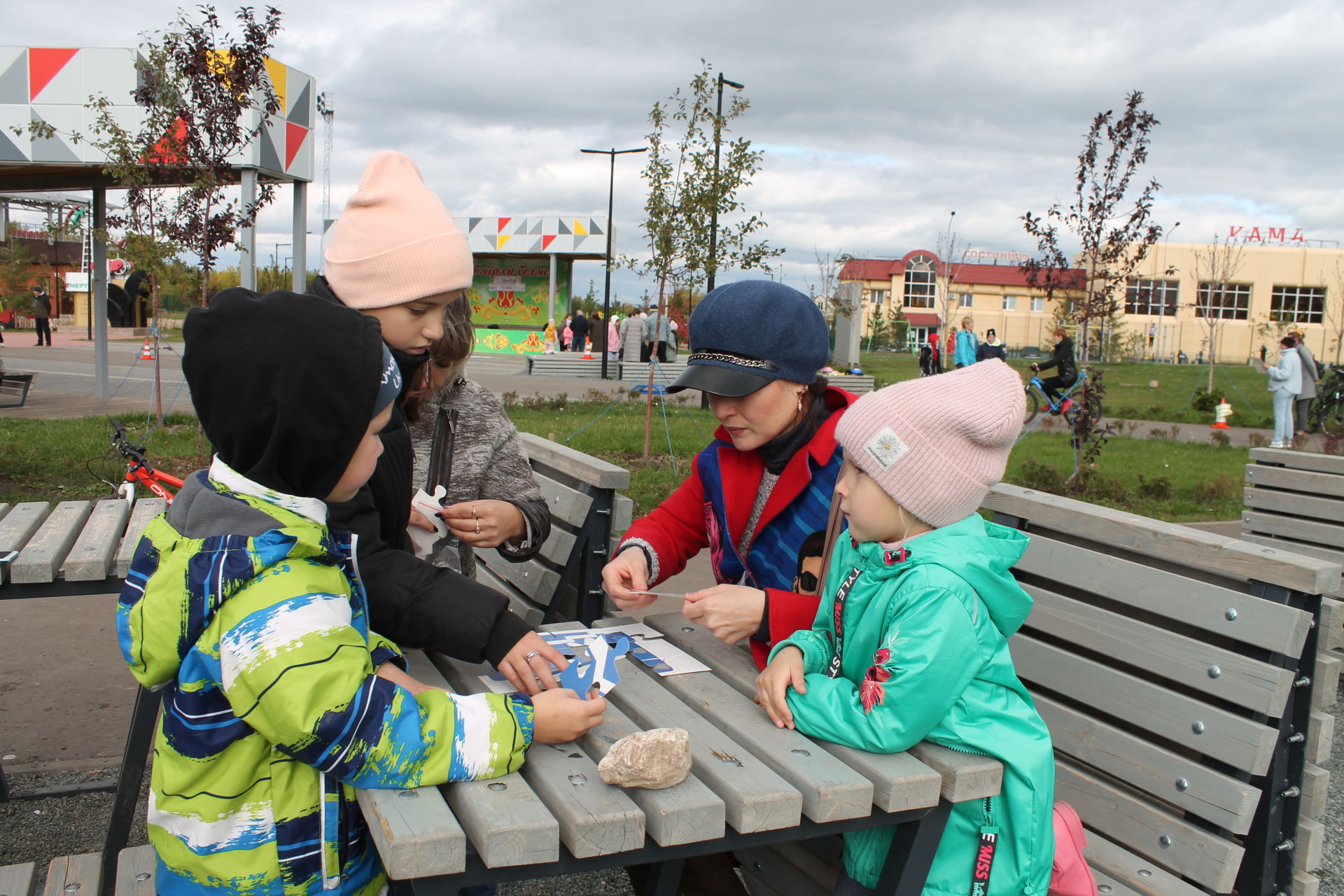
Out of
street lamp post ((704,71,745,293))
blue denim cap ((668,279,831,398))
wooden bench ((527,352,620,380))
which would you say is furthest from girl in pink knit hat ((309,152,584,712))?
wooden bench ((527,352,620,380))

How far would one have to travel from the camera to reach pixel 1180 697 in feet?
6.58

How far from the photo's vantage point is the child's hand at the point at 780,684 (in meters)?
1.75

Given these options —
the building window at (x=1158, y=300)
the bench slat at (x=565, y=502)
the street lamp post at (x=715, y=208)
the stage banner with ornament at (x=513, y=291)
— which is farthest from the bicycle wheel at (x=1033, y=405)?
the building window at (x=1158, y=300)

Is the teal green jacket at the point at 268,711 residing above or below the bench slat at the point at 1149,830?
above

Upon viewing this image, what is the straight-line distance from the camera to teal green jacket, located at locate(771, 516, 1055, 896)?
5.27 feet

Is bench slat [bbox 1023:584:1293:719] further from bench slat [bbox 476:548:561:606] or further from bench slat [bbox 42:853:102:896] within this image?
bench slat [bbox 42:853:102:896]

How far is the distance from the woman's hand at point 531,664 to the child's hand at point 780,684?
0.38m

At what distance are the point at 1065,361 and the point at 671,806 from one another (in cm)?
1721

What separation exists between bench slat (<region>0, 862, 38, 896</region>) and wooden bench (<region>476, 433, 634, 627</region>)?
5.09 feet

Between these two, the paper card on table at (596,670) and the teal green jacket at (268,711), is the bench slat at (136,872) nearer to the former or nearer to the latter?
the teal green jacket at (268,711)

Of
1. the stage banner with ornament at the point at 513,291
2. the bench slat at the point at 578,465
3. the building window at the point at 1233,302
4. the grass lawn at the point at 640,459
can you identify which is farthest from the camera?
the building window at the point at 1233,302

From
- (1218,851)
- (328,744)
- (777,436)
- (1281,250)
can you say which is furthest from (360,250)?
(1281,250)

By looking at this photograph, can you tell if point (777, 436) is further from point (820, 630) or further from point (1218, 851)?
point (1218, 851)

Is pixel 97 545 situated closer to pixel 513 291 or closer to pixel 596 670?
pixel 596 670
